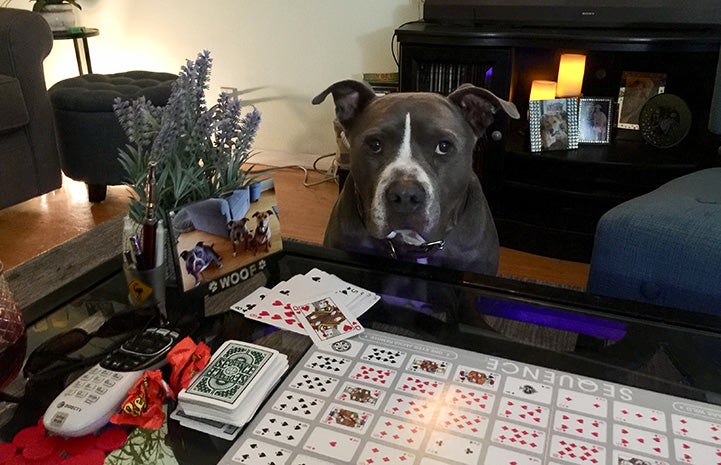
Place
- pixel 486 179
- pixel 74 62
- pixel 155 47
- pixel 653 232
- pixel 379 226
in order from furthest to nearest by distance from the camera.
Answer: pixel 74 62 → pixel 155 47 → pixel 486 179 → pixel 653 232 → pixel 379 226

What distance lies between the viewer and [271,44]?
3197 millimetres

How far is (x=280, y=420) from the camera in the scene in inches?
30.1

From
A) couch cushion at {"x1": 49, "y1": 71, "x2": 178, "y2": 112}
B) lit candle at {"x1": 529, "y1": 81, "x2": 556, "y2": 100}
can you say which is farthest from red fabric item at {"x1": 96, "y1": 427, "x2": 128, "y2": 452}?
lit candle at {"x1": 529, "y1": 81, "x2": 556, "y2": 100}

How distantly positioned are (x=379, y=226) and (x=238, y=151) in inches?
12.7

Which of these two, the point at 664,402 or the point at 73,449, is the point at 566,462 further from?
the point at 73,449

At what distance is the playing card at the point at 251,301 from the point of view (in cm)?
104

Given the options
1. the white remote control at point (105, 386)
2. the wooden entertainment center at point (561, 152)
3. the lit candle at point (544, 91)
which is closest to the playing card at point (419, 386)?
the white remote control at point (105, 386)

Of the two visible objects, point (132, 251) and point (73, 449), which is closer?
point (73, 449)

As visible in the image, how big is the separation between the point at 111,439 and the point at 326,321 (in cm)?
35

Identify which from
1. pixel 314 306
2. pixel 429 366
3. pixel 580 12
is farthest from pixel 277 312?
pixel 580 12

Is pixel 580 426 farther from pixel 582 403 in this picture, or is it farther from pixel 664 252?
pixel 664 252

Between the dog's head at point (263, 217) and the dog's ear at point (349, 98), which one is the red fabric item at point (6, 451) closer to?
the dog's head at point (263, 217)

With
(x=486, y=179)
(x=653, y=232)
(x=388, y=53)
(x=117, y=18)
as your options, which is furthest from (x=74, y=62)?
(x=653, y=232)

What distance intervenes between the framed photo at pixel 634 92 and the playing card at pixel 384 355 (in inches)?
80.1
